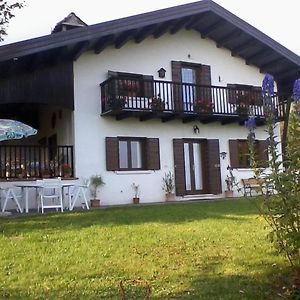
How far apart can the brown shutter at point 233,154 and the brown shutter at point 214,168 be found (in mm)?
540

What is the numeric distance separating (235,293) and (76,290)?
146cm

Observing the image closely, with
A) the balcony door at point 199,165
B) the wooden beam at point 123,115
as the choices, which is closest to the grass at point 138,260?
the wooden beam at point 123,115

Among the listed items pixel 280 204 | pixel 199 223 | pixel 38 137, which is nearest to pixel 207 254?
pixel 280 204

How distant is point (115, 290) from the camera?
4281mm

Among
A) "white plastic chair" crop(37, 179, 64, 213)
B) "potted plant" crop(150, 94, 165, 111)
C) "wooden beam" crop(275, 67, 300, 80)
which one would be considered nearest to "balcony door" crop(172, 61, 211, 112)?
"potted plant" crop(150, 94, 165, 111)

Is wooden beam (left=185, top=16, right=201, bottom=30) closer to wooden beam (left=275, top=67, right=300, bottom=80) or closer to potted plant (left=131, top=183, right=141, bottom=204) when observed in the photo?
wooden beam (left=275, top=67, right=300, bottom=80)

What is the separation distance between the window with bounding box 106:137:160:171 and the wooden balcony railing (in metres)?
1.41

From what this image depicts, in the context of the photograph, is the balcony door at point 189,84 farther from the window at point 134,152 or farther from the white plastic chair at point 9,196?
the white plastic chair at point 9,196

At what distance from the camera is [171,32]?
1631 centimetres

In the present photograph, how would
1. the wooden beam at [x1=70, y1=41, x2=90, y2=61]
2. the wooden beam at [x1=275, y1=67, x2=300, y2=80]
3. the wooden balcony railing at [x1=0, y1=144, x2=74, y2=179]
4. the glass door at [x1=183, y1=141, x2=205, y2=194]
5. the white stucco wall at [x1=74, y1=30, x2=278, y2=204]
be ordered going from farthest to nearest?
the wooden beam at [x1=275, y1=67, x2=300, y2=80] → the glass door at [x1=183, y1=141, x2=205, y2=194] → the white stucco wall at [x1=74, y1=30, x2=278, y2=204] → the wooden beam at [x1=70, y1=41, x2=90, y2=61] → the wooden balcony railing at [x1=0, y1=144, x2=74, y2=179]

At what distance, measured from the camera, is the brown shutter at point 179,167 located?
15.5 m

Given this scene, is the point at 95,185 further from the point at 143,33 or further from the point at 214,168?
the point at 143,33

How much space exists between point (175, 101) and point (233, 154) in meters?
3.16

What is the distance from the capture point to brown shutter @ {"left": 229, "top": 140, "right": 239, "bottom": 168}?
16625mm
